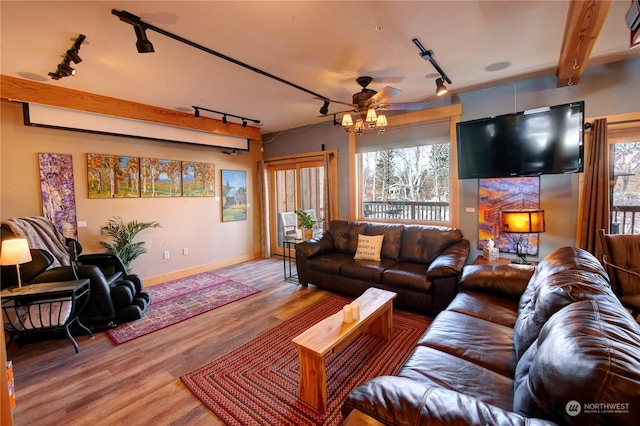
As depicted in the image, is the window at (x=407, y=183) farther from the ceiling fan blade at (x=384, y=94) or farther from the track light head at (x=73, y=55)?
the track light head at (x=73, y=55)

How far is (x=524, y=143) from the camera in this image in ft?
10.2

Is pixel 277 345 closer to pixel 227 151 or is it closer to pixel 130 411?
pixel 130 411

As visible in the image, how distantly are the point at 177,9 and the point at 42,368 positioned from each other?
10.3ft

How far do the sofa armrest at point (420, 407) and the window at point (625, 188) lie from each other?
11.2ft

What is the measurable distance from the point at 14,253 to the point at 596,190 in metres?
5.69

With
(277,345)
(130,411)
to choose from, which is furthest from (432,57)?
(130,411)

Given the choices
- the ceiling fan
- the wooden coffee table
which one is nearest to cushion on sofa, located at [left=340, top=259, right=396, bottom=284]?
the wooden coffee table

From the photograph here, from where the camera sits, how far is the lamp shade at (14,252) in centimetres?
235

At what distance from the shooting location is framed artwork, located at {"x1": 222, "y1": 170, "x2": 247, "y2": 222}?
555cm

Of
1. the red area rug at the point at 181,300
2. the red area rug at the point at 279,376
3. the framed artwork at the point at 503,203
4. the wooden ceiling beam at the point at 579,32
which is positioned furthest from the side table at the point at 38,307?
the framed artwork at the point at 503,203

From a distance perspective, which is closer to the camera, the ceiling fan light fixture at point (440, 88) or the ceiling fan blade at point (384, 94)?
the ceiling fan blade at point (384, 94)

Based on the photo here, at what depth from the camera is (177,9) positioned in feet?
6.36

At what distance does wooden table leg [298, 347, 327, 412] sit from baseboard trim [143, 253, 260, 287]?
12.1ft

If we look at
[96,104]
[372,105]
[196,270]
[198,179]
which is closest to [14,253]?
[96,104]
